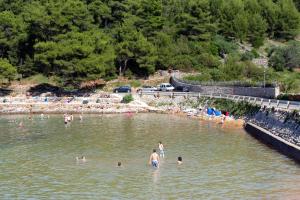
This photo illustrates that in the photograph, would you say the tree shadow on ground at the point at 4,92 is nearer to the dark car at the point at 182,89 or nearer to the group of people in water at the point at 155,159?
the dark car at the point at 182,89

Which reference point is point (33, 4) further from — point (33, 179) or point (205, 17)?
point (33, 179)

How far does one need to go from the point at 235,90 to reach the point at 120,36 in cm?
2611

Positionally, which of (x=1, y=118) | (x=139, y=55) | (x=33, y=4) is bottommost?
(x=1, y=118)

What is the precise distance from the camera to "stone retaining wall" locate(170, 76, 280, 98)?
69.8m

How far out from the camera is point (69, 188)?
36031mm

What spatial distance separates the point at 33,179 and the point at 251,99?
34.3 metres

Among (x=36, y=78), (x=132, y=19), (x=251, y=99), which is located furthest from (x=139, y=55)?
(x=251, y=99)

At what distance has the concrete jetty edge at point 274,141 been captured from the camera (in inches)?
1669

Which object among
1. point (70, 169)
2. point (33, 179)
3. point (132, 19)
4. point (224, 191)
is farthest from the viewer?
point (132, 19)

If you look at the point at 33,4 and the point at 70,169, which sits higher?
the point at 33,4

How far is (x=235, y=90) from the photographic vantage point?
3130 inches

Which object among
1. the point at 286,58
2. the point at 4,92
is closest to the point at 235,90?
the point at 286,58

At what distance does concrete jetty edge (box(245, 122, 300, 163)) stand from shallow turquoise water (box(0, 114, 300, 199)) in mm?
609

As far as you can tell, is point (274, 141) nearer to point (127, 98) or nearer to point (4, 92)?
point (127, 98)
